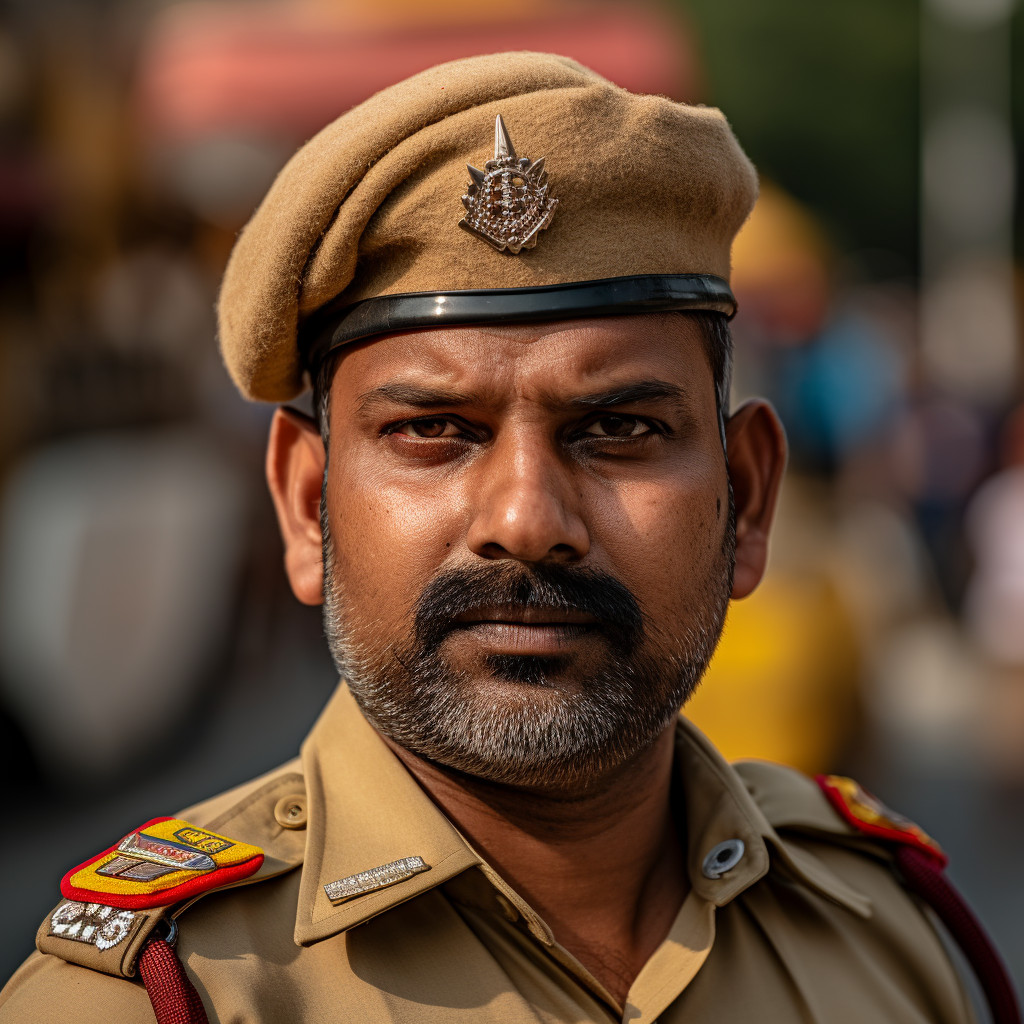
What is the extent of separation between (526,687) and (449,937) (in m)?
0.35

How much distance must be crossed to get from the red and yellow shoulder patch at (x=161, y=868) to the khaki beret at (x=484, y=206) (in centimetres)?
73

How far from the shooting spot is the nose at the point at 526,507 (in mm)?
1758

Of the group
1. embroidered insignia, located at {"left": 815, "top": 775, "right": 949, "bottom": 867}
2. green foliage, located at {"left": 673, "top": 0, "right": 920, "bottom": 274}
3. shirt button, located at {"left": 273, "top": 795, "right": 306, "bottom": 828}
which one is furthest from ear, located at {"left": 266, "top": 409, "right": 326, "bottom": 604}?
green foliage, located at {"left": 673, "top": 0, "right": 920, "bottom": 274}

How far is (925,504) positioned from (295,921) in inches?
409

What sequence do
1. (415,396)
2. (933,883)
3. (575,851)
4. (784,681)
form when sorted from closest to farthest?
(415,396)
(575,851)
(933,883)
(784,681)

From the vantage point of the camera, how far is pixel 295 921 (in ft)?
5.75

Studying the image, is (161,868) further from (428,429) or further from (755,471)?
(755,471)

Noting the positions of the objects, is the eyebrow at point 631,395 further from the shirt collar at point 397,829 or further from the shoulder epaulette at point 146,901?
the shoulder epaulette at point 146,901

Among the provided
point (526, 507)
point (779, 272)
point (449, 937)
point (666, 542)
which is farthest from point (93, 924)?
point (779, 272)

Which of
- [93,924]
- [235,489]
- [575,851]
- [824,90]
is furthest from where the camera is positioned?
[824,90]

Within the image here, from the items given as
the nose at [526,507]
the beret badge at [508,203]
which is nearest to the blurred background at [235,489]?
the nose at [526,507]

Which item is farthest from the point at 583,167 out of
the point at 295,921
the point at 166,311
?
the point at 166,311

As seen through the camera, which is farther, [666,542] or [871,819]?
[871,819]

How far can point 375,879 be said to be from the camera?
1.77 metres
